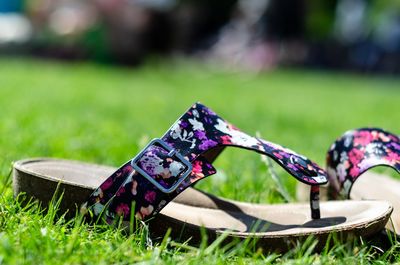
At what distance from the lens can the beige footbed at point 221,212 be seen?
5.40 feet

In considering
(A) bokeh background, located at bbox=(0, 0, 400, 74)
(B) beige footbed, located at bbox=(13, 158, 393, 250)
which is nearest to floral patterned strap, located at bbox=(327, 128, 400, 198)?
(B) beige footbed, located at bbox=(13, 158, 393, 250)

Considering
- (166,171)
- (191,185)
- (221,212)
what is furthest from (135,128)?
(166,171)

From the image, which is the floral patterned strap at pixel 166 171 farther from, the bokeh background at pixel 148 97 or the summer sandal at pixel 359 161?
the summer sandal at pixel 359 161

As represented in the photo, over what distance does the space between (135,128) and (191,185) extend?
2135 millimetres

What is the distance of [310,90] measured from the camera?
31.6ft

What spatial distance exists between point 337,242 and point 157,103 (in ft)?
14.1

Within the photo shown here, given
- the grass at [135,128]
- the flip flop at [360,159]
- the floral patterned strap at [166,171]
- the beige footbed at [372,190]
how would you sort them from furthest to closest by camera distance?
the beige footbed at [372,190]
the flip flop at [360,159]
the floral patterned strap at [166,171]
the grass at [135,128]

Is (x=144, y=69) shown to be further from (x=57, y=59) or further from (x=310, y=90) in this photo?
(x=310, y=90)

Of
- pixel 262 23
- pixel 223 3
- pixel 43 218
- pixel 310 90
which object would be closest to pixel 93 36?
pixel 310 90

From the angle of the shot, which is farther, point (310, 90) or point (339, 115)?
point (310, 90)

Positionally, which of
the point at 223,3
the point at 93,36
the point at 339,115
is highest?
the point at 223,3

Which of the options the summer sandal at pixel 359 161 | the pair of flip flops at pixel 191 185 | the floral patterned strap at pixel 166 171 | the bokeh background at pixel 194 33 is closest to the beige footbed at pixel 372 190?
the summer sandal at pixel 359 161

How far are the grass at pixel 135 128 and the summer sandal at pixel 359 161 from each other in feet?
0.67

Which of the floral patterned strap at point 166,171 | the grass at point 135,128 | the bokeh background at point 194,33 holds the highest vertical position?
the bokeh background at point 194,33
